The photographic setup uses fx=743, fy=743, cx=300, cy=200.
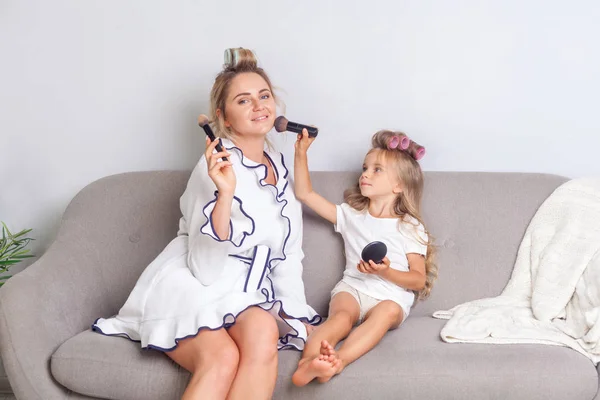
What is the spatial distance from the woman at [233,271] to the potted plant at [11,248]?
668mm

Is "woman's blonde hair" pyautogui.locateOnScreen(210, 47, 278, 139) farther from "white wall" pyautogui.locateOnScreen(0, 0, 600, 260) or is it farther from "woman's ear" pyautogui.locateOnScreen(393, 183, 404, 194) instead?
"woman's ear" pyautogui.locateOnScreen(393, 183, 404, 194)

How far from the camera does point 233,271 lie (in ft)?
6.95

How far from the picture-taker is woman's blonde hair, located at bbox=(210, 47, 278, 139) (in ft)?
7.66

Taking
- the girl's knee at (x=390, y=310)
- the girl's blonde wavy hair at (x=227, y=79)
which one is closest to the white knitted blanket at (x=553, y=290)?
the girl's knee at (x=390, y=310)

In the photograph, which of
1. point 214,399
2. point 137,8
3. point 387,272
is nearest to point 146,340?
point 214,399

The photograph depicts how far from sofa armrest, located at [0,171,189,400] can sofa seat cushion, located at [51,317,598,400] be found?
0.25 feet

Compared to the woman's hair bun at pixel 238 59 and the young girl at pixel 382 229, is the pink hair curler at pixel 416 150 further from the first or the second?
the woman's hair bun at pixel 238 59

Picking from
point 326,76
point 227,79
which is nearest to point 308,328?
point 227,79

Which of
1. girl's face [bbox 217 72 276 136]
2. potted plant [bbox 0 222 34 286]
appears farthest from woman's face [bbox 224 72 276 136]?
potted plant [bbox 0 222 34 286]

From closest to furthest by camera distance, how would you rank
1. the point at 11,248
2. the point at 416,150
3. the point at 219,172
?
1. the point at 219,172
2. the point at 416,150
3. the point at 11,248

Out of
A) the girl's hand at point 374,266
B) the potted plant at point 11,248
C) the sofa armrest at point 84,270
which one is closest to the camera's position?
the sofa armrest at point 84,270

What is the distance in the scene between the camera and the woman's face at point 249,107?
89.5 inches

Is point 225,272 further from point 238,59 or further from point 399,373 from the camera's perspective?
point 238,59

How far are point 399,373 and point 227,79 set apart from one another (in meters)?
1.05
